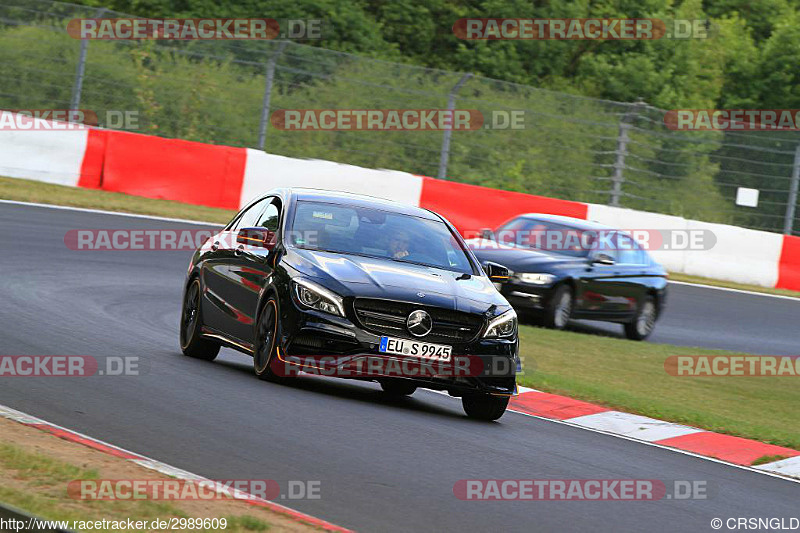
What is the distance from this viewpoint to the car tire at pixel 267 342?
388 inches

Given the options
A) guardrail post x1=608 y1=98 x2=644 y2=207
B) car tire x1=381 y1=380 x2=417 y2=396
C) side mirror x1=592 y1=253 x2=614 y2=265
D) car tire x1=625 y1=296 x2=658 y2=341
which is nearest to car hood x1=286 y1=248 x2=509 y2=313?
car tire x1=381 y1=380 x2=417 y2=396

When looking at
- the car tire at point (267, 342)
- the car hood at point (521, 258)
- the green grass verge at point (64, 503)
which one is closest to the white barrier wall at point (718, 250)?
the car hood at point (521, 258)

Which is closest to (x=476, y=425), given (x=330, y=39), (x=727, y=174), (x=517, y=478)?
(x=517, y=478)

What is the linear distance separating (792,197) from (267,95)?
378 inches

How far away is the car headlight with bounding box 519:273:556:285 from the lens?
17047 mm

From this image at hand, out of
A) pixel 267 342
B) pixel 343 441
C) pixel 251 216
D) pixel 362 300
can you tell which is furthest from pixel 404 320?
pixel 251 216

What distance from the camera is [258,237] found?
413 inches

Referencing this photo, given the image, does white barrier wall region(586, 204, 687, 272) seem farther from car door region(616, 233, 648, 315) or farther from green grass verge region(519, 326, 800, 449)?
green grass verge region(519, 326, 800, 449)

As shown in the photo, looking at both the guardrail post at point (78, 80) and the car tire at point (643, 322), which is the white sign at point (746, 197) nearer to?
the car tire at point (643, 322)

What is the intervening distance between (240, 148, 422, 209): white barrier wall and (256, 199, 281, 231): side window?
44.0 ft

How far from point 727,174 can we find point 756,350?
7.64 metres

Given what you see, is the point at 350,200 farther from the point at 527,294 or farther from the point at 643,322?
the point at 643,322

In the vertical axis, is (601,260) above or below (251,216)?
below

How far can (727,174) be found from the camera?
2517 cm
